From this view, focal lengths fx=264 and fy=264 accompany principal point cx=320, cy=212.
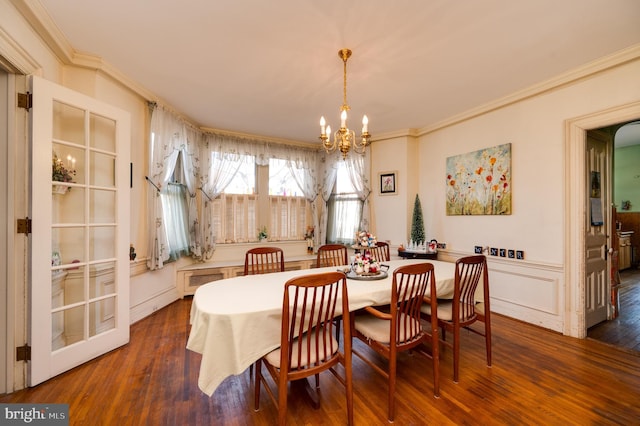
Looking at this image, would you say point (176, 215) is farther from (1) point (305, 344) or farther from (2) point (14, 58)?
(1) point (305, 344)

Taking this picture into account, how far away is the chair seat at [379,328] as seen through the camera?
1837 mm

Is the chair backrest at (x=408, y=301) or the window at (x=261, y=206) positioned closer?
the chair backrest at (x=408, y=301)

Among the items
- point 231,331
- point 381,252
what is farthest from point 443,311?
point 231,331

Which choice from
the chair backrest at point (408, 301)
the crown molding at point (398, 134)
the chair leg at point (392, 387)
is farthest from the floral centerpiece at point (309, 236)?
the chair leg at point (392, 387)

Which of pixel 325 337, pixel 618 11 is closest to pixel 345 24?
pixel 618 11

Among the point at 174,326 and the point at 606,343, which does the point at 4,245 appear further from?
the point at 606,343

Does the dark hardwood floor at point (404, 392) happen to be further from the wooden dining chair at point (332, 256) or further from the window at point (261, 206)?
the window at point (261, 206)

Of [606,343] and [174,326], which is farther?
[174,326]

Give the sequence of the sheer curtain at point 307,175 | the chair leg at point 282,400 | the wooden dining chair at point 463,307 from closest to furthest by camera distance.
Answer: the chair leg at point 282,400 → the wooden dining chair at point 463,307 → the sheer curtain at point 307,175

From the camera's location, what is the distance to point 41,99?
1.98 metres

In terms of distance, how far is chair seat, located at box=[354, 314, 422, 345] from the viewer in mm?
1837

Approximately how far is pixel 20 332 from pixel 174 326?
131 cm

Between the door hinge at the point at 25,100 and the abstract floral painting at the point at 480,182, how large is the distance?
456 cm

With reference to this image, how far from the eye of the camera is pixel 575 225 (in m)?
2.75
